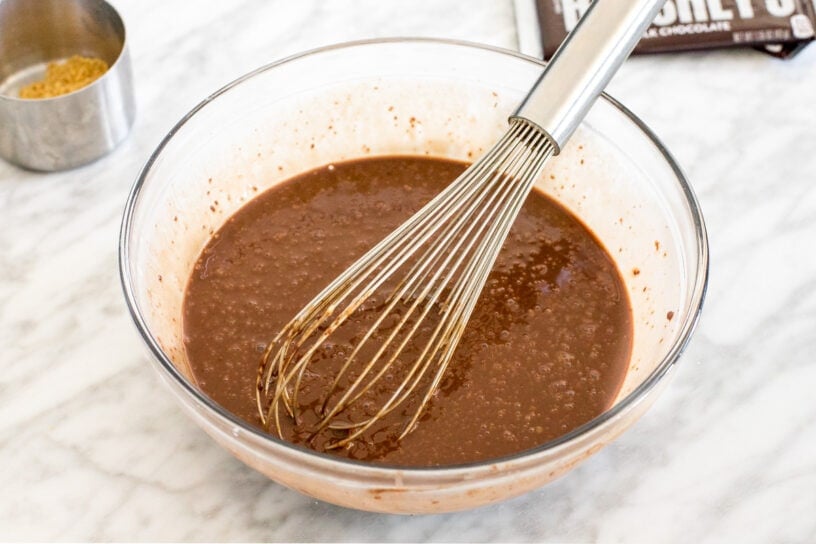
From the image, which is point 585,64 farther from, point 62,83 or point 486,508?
point 62,83

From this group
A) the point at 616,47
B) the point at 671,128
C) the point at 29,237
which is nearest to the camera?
the point at 616,47

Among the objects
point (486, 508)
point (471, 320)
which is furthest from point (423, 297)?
point (486, 508)

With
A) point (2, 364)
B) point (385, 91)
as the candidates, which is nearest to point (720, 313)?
point (385, 91)

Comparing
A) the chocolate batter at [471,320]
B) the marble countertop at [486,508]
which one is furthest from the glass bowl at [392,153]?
the marble countertop at [486,508]

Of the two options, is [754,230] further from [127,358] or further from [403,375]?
[127,358]

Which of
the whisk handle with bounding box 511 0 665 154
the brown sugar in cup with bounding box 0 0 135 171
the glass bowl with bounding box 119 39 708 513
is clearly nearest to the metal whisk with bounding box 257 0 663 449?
the whisk handle with bounding box 511 0 665 154

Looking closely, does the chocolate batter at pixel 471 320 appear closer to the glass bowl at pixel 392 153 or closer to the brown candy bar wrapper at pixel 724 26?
the glass bowl at pixel 392 153
